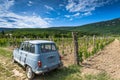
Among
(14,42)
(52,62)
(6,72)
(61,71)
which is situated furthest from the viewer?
(14,42)

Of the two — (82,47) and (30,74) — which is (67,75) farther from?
(82,47)

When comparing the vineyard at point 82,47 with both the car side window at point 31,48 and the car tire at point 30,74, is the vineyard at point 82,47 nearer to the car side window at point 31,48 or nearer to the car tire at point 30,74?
the car tire at point 30,74

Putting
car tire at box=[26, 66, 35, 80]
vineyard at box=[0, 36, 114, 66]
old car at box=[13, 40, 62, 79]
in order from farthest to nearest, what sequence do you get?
vineyard at box=[0, 36, 114, 66], car tire at box=[26, 66, 35, 80], old car at box=[13, 40, 62, 79]

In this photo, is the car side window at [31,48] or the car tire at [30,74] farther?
the car tire at [30,74]

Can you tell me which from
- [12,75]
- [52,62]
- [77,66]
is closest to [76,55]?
[77,66]

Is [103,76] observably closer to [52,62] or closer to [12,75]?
[52,62]

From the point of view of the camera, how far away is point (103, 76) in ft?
23.1

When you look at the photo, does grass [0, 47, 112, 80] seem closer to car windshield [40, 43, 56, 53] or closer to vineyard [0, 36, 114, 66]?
car windshield [40, 43, 56, 53]

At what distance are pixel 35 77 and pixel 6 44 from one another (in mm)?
21965

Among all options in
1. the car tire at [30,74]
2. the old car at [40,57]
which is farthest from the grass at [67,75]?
the old car at [40,57]

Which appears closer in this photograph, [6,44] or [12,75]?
[12,75]

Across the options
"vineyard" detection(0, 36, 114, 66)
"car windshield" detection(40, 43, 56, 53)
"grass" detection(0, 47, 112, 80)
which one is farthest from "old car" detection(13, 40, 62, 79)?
"vineyard" detection(0, 36, 114, 66)

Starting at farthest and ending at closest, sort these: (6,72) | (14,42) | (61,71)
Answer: (14,42), (6,72), (61,71)

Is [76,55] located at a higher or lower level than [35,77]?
higher
